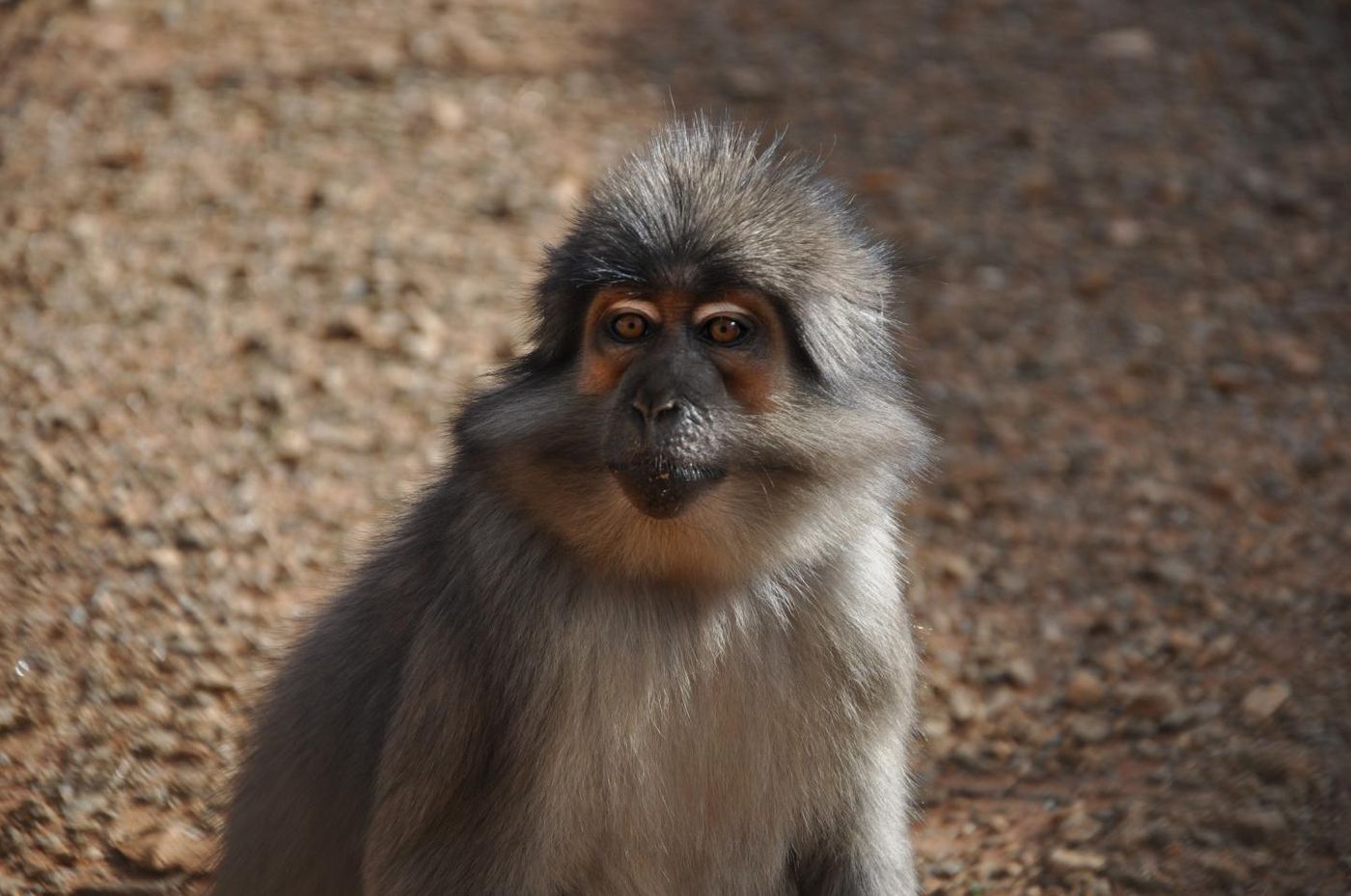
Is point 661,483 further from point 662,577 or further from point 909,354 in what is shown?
point 909,354

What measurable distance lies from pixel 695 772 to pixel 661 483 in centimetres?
76

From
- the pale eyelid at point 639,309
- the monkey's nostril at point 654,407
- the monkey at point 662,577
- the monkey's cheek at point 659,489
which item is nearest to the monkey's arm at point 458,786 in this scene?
the monkey at point 662,577

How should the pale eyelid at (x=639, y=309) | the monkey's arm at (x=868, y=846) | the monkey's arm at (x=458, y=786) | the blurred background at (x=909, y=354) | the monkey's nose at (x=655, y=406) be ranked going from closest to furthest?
the monkey's nose at (x=655, y=406) < the pale eyelid at (x=639, y=309) < the monkey's arm at (x=458, y=786) < the monkey's arm at (x=868, y=846) < the blurred background at (x=909, y=354)

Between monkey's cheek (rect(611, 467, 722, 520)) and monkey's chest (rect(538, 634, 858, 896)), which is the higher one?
monkey's cheek (rect(611, 467, 722, 520))

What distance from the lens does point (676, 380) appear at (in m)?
3.21

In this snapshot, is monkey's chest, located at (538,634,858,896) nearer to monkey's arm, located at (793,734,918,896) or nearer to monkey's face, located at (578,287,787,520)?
monkey's arm, located at (793,734,918,896)

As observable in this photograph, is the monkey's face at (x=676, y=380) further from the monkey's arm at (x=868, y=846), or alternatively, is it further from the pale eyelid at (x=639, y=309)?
the monkey's arm at (x=868, y=846)

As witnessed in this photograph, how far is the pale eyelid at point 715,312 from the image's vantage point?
3285mm

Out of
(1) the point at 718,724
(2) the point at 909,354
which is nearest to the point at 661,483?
(1) the point at 718,724

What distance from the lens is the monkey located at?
3318 millimetres

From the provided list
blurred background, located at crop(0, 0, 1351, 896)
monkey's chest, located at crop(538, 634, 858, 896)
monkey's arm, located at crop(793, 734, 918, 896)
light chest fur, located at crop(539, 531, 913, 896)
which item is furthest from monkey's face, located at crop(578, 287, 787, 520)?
blurred background, located at crop(0, 0, 1351, 896)

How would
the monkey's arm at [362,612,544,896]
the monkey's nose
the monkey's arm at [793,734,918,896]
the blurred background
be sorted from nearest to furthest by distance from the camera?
the monkey's nose
the monkey's arm at [362,612,544,896]
the monkey's arm at [793,734,918,896]
the blurred background

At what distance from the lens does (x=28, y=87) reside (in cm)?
735

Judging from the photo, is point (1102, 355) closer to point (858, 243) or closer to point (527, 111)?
point (527, 111)
